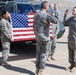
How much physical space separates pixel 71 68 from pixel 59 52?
8.28ft

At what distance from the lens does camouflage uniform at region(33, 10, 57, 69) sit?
20.8 ft

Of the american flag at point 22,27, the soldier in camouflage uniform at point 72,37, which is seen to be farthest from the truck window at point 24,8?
the soldier in camouflage uniform at point 72,37

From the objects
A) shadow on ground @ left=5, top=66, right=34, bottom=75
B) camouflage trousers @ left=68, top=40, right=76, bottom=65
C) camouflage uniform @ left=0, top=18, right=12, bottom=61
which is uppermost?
camouflage uniform @ left=0, top=18, right=12, bottom=61

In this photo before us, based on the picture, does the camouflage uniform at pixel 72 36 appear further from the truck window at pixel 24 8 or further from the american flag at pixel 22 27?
the truck window at pixel 24 8

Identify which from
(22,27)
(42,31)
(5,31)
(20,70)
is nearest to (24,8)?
(22,27)

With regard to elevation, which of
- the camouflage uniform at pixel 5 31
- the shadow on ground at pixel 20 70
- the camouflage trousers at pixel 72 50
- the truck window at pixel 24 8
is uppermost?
the truck window at pixel 24 8

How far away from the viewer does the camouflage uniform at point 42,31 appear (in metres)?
6.33

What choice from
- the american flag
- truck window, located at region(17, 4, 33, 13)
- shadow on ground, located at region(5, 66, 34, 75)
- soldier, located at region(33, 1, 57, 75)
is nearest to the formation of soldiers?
soldier, located at region(33, 1, 57, 75)

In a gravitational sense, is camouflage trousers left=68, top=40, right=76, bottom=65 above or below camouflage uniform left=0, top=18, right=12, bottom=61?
below

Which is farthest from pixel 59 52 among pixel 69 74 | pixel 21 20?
pixel 69 74

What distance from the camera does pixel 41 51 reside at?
655cm

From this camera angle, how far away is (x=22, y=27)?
27.9ft

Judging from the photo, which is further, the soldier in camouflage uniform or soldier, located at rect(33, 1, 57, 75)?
the soldier in camouflage uniform

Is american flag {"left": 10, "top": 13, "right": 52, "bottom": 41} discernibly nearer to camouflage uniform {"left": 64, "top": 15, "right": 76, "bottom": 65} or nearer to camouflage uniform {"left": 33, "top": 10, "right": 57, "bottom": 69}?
camouflage uniform {"left": 64, "top": 15, "right": 76, "bottom": 65}
